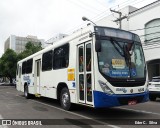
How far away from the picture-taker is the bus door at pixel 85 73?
28.5 feet

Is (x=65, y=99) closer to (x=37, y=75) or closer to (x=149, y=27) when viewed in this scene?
(x=37, y=75)

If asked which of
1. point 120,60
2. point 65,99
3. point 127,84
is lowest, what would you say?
point 65,99

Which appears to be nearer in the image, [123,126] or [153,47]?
[123,126]

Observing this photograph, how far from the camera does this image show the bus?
27.0 ft

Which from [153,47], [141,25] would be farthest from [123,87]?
[141,25]

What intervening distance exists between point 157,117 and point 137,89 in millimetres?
1226

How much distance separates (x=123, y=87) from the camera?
841cm

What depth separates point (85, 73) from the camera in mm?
9086

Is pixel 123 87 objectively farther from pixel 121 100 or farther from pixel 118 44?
pixel 118 44

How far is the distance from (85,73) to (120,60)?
4.57 ft

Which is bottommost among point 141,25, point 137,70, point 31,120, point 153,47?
point 31,120

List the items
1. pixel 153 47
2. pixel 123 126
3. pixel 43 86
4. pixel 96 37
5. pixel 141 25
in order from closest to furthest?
pixel 123 126 < pixel 96 37 < pixel 43 86 < pixel 153 47 < pixel 141 25

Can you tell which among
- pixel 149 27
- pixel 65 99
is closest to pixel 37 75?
pixel 65 99

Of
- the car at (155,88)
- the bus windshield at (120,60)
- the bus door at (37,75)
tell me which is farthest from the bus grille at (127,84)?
the bus door at (37,75)
